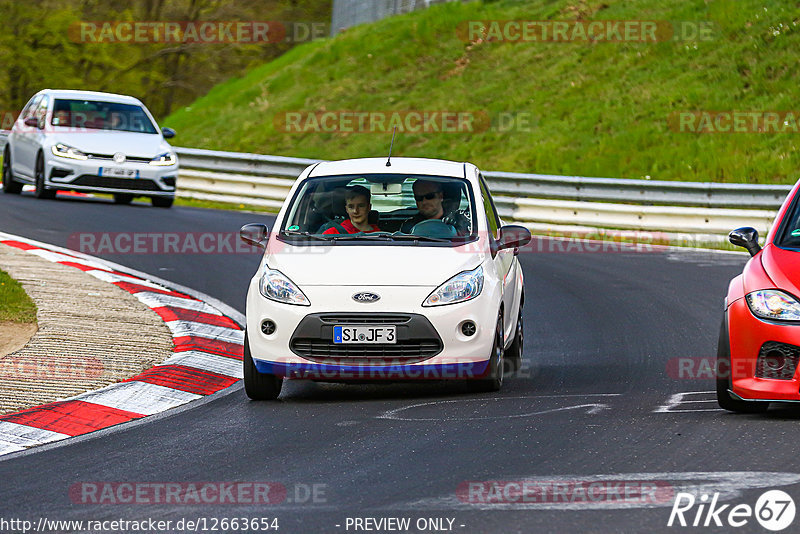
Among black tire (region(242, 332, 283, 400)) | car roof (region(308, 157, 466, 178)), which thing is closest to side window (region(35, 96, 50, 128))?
car roof (region(308, 157, 466, 178))

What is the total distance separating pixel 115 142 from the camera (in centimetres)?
2161

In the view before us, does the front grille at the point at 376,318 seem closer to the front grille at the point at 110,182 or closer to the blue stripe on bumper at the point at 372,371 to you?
the blue stripe on bumper at the point at 372,371

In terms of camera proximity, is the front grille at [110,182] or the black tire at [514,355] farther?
→ the front grille at [110,182]

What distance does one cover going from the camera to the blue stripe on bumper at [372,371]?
8.27 m

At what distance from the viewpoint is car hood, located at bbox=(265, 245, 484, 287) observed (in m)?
8.37

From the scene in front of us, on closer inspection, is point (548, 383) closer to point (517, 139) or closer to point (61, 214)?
point (61, 214)

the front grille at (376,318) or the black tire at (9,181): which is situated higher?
the black tire at (9,181)

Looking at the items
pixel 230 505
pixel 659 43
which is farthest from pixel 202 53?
pixel 230 505

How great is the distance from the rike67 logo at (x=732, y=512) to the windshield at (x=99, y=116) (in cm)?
1802

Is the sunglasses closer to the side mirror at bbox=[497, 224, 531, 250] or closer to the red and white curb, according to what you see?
the side mirror at bbox=[497, 224, 531, 250]

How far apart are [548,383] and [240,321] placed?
11.6 ft

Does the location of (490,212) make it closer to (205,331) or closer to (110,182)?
(205,331)

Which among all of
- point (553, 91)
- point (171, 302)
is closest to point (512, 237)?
point (171, 302)

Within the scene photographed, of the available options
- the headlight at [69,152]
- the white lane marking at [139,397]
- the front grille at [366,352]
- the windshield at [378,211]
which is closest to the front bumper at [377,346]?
the front grille at [366,352]
